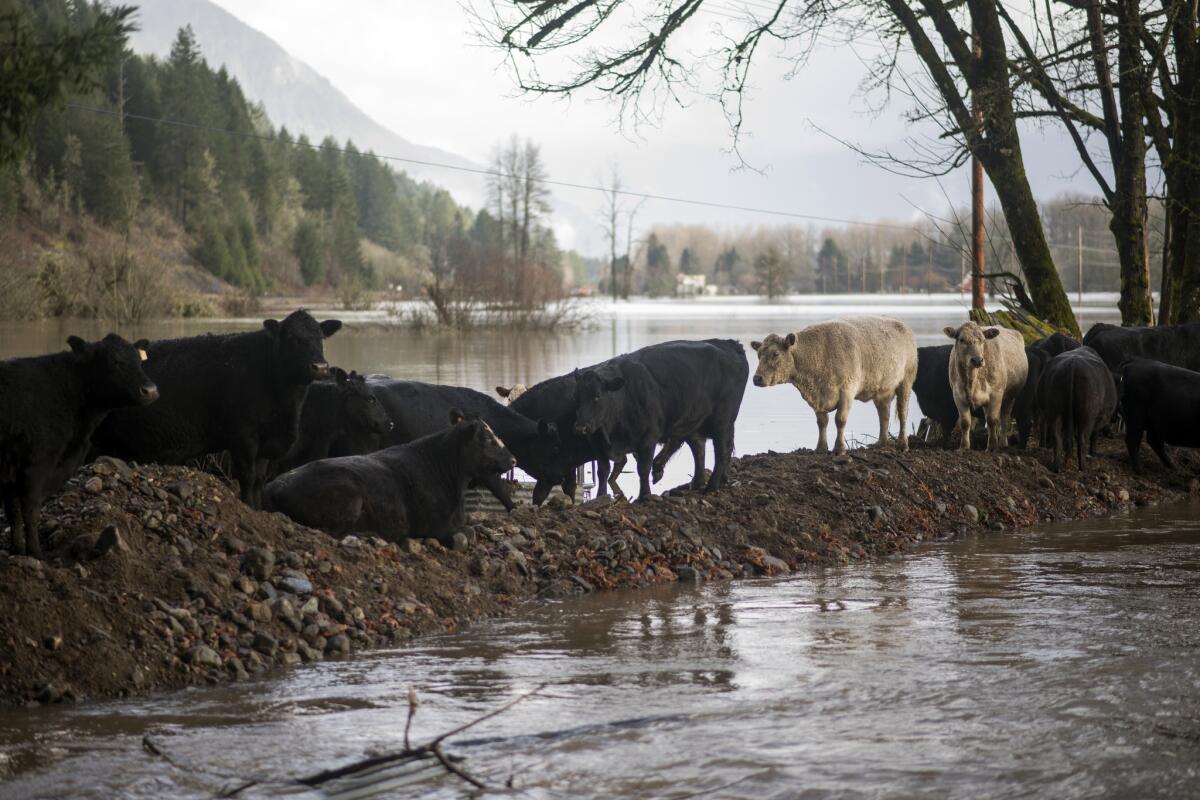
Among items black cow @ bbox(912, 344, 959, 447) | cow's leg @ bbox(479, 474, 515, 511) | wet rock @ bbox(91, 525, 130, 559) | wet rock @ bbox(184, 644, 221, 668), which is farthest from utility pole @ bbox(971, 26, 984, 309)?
wet rock @ bbox(184, 644, 221, 668)

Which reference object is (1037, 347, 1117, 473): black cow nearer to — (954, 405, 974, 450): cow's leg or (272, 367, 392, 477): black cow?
(954, 405, 974, 450): cow's leg

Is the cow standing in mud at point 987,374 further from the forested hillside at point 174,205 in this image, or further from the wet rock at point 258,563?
the forested hillside at point 174,205

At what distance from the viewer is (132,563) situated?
8570 mm

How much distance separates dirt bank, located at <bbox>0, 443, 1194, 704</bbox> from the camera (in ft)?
25.7

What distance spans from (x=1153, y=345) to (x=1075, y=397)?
12.9 ft

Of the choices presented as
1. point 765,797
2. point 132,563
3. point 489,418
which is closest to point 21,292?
point 489,418

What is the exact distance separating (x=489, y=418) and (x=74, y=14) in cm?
8764

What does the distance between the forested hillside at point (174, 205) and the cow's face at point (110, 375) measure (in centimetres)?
4388

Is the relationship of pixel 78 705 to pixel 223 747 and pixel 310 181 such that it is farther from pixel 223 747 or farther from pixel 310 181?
pixel 310 181

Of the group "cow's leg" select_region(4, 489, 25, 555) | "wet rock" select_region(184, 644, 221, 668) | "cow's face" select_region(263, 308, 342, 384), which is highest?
"cow's face" select_region(263, 308, 342, 384)

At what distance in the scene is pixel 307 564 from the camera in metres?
9.35

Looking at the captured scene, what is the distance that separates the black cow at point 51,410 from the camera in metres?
8.27

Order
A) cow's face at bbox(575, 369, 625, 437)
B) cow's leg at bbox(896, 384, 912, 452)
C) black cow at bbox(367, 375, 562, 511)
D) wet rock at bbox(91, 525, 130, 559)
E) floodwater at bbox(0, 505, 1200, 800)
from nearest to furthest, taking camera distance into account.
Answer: floodwater at bbox(0, 505, 1200, 800) < wet rock at bbox(91, 525, 130, 559) < cow's face at bbox(575, 369, 625, 437) < black cow at bbox(367, 375, 562, 511) < cow's leg at bbox(896, 384, 912, 452)

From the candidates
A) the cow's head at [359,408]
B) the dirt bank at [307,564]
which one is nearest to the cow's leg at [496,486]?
the dirt bank at [307,564]
